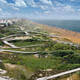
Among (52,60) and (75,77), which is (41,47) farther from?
(75,77)

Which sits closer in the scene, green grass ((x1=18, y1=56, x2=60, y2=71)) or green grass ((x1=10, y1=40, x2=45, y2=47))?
green grass ((x1=18, y1=56, x2=60, y2=71))

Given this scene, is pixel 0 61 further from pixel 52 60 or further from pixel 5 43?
pixel 5 43

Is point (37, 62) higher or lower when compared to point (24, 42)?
lower

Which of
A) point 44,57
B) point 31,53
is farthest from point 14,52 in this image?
point 44,57

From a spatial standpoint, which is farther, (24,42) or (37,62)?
(24,42)

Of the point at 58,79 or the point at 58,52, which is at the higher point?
the point at 58,52

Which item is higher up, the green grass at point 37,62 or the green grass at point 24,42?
the green grass at point 24,42

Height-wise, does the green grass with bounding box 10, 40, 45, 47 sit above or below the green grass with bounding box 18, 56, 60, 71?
above

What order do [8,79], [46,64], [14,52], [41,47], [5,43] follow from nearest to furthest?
1. [8,79]
2. [46,64]
3. [14,52]
4. [41,47]
5. [5,43]

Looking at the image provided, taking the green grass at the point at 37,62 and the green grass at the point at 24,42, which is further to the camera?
the green grass at the point at 24,42

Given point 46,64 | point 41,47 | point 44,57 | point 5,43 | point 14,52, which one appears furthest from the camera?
point 5,43

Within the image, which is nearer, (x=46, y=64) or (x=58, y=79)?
(x=58, y=79)
